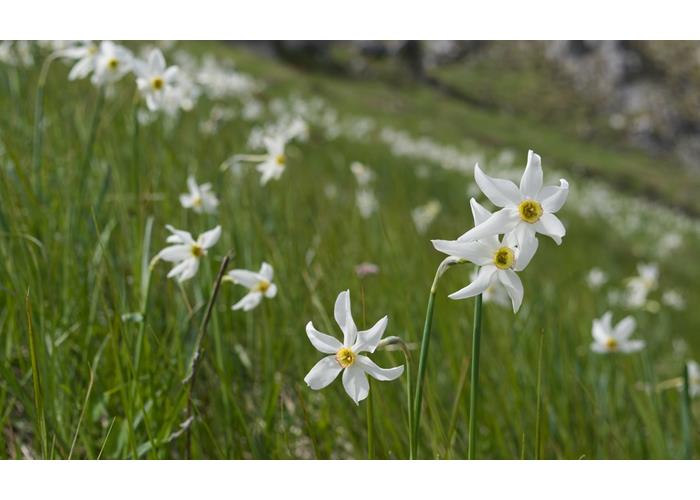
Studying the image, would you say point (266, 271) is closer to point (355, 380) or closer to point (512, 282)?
point (355, 380)

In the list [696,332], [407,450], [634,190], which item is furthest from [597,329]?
[634,190]

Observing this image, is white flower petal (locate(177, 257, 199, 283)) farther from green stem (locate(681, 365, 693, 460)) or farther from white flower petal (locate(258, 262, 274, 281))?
green stem (locate(681, 365, 693, 460))

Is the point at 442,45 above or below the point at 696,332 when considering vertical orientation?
above

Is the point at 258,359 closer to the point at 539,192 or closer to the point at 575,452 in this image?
the point at 575,452

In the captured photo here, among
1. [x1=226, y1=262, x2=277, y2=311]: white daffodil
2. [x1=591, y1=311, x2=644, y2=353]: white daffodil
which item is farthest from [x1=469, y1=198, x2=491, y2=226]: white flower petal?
[x1=591, y1=311, x2=644, y2=353]: white daffodil

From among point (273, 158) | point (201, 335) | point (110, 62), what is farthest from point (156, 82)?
point (201, 335)
